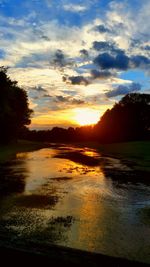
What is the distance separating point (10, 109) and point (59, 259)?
57.5m

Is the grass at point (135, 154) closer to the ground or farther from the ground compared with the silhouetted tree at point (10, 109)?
closer to the ground

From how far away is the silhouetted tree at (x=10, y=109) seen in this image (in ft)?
191

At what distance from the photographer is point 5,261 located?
635 centimetres

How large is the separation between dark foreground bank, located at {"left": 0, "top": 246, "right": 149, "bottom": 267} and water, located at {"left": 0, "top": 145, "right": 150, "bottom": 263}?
0.55 m

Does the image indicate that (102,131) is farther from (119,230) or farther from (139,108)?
(119,230)

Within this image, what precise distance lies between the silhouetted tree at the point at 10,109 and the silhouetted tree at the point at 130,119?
132ft

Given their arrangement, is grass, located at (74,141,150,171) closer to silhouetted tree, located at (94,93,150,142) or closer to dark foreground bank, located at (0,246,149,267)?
dark foreground bank, located at (0,246,149,267)

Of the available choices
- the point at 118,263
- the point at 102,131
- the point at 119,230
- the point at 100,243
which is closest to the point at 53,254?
the point at 118,263

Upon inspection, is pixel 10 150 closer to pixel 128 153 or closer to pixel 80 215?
pixel 128 153

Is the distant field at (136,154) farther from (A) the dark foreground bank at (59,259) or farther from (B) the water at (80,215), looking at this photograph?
(A) the dark foreground bank at (59,259)

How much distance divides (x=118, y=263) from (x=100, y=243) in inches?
125

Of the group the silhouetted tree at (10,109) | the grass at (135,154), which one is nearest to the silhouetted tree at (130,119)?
the silhouetted tree at (10,109)

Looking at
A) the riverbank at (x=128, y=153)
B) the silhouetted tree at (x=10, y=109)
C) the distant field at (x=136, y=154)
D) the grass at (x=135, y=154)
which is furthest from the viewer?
the silhouetted tree at (x=10, y=109)

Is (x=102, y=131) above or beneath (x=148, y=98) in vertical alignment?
beneath
